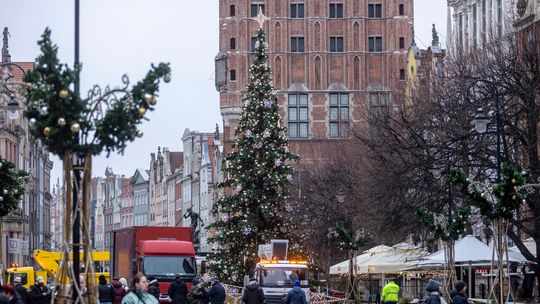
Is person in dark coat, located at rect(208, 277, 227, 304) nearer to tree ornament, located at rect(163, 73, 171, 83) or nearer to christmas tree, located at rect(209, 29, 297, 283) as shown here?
tree ornament, located at rect(163, 73, 171, 83)

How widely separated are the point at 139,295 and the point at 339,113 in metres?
75.5

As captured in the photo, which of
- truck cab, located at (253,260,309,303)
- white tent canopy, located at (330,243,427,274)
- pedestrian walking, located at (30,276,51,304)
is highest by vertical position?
white tent canopy, located at (330,243,427,274)

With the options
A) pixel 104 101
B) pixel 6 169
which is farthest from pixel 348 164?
pixel 104 101

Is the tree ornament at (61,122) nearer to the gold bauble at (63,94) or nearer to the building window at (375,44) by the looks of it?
the gold bauble at (63,94)

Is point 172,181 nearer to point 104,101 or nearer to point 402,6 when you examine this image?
point 402,6

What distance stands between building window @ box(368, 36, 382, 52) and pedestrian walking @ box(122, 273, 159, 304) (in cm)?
7509

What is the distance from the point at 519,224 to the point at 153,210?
5547 inches

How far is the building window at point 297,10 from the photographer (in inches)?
3688

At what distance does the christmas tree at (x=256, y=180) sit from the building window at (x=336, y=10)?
33844 millimetres

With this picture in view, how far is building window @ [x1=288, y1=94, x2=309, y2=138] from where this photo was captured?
93.4 meters

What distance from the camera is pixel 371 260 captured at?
56000mm

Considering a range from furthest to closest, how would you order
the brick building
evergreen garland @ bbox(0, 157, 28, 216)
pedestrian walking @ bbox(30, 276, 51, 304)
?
the brick building < evergreen garland @ bbox(0, 157, 28, 216) < pedestrian walking @ bbox(30, 276, 51, 304)

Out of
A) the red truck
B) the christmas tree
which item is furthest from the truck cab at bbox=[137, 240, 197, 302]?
the christmas tree

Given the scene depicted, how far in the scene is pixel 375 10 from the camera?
310 feet
